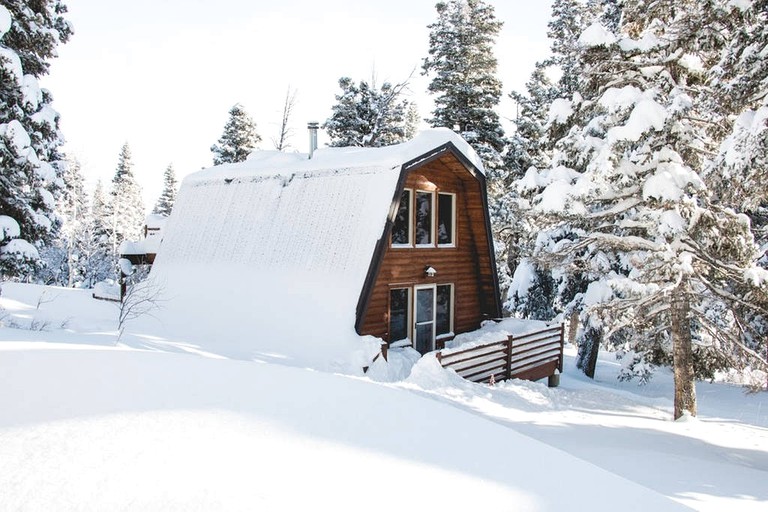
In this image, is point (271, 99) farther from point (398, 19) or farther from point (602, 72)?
point (602, 72)

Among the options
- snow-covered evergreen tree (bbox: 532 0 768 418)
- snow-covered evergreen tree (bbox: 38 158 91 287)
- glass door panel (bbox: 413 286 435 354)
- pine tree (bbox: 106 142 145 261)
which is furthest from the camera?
snow-covered evergreen tree (bbox: 38 158 91 287)

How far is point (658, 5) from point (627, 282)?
5.38 m

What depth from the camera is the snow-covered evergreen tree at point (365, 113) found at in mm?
26797

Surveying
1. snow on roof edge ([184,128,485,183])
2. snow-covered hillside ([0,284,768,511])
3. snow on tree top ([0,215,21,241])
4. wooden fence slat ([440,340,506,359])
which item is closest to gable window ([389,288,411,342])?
wooden fence slat ([440,340,506,359])

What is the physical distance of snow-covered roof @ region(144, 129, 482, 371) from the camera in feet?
37.0

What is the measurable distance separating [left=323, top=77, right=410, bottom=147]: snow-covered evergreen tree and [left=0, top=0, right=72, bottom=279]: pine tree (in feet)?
50.9

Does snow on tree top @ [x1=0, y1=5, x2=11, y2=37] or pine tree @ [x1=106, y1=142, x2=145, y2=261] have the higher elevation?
pine tree @ [x1=106, y1=142, x2=145, y2=261]

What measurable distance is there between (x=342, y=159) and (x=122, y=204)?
121ft

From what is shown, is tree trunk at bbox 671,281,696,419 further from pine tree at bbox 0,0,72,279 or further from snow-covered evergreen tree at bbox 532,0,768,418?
pine tree at bbox 0,0,72,279

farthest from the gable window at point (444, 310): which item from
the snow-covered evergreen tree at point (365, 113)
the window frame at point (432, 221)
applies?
the snow-covered evergreen tree at point (365, 113)

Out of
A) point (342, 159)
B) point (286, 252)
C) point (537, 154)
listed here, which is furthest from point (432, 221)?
point (537, 154)

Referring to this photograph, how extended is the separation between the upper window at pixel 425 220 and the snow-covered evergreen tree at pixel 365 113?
44.0 feet

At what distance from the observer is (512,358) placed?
13.1 m

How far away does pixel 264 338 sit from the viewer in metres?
11.5
